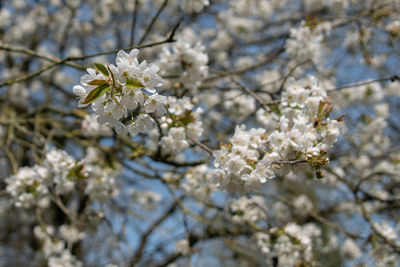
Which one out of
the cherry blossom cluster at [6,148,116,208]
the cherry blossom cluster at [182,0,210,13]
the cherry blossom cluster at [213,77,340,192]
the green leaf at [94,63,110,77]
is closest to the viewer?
the green leaf at [94,63,110,77]

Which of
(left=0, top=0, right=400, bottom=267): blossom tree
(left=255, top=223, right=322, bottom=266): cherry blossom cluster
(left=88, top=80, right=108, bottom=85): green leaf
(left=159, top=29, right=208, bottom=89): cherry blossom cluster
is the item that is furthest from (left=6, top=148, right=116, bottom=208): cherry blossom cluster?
(left=255, top=223, right=322, bottom=266): cherry blossom cluster

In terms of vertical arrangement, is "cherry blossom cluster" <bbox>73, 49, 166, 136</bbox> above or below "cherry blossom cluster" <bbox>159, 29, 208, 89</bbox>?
below

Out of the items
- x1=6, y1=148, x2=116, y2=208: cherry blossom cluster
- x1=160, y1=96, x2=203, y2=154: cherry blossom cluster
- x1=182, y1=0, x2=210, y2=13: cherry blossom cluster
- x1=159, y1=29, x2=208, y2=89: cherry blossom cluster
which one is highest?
x1=182, y1=0, x2=210, y2=13: cherry blossom cluster

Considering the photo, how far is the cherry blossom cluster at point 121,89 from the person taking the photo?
3.91 ft

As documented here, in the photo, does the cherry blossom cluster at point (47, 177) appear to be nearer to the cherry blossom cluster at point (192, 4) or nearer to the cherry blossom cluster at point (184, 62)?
the cherry blossom cluster at point (184, 62)

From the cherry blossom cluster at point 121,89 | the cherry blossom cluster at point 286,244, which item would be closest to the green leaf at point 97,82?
the cherry blossom cluster at point 121,89

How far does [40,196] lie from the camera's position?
8.15ft

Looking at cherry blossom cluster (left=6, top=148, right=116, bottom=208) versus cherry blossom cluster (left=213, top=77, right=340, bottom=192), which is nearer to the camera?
cherry blossom cluster (left=213, top=77, right=340, bottom=192)

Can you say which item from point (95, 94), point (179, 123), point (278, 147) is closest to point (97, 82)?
point (95, 94)

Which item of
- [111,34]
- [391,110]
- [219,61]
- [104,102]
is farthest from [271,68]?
[104,102]

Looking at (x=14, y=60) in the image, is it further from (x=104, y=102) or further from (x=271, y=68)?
(x=104, y=102)

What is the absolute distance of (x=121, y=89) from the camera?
125 cm

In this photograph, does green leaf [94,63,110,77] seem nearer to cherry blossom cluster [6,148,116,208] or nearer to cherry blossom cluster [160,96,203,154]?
cherry blossom cluster [160,96,203,154]

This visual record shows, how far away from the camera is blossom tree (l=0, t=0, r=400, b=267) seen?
5.40 ft
